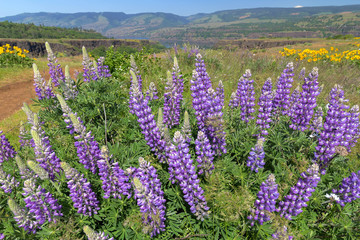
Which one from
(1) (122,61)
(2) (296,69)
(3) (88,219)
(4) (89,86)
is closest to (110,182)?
(3) (88,219)

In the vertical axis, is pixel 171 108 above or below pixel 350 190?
above

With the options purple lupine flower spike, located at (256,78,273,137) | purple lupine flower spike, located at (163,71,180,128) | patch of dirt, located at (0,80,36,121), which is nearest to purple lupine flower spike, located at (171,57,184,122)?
purple lupine flower spike, located at (163,71,180,128)

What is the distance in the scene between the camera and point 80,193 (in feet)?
8.40

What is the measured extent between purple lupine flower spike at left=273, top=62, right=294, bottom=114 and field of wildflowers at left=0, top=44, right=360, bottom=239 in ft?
0.07

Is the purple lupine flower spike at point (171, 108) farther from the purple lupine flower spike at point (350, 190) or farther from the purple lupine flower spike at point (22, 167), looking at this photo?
the purple lupine flower spike at point (350, 190)

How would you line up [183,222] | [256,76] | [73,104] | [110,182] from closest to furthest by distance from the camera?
1. [110,182]
2. [183,222]
3. [73,104]
4. [256,76]

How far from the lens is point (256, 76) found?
889 centimetres

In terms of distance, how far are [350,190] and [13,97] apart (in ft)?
43.6

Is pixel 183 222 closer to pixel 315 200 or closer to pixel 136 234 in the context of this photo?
pixel 136 234

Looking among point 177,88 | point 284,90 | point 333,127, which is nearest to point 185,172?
point 177,88

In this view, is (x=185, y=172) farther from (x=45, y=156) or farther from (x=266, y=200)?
(x=45, y=156)

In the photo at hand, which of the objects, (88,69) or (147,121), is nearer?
(147,121)

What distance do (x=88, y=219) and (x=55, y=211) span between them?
52cm

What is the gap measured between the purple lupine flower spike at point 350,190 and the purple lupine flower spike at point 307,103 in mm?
1105
